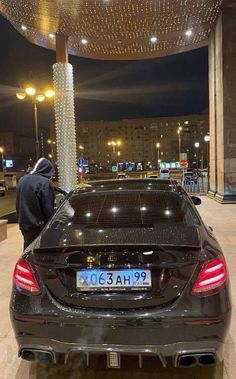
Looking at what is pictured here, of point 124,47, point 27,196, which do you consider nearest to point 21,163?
point 124,47

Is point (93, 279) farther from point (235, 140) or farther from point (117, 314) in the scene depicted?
point (235, 140)

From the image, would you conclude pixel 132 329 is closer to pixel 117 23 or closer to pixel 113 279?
pixel 113 279

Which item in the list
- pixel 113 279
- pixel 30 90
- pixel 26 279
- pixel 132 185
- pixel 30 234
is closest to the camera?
pixel 113 279

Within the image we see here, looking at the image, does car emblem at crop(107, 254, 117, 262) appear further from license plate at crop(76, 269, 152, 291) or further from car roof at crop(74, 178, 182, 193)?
car roof at crop(74, 178, 182, 193)

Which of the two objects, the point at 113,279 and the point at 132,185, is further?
the point at 132,185

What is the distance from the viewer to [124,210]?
12.0 feet

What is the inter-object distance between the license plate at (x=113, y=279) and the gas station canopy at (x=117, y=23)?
12341mm

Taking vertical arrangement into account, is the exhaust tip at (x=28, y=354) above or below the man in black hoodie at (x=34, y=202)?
below

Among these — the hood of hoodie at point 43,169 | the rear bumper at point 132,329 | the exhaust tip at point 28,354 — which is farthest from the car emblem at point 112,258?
the hood of hoodie at point 43,169

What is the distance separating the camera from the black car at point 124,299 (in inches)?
99.7

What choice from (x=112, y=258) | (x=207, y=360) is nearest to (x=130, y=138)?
(x=112, y=258)

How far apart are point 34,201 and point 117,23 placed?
479 inches

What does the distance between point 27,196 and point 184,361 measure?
10.3 feet

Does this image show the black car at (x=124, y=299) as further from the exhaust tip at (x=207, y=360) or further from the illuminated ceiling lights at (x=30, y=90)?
the illuminated ceiling lights at (x=30, y=90)
